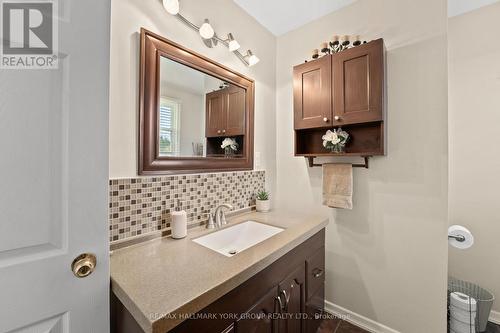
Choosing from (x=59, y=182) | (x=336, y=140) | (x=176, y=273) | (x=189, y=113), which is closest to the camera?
(x=59, y=182)

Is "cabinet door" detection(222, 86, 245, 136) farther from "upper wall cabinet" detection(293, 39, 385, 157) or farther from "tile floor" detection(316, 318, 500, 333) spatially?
"tile floor" detection(316, 318, 500, 333)

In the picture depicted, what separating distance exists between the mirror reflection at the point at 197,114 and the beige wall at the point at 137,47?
0.49ft

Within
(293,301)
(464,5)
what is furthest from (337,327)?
(464,5)

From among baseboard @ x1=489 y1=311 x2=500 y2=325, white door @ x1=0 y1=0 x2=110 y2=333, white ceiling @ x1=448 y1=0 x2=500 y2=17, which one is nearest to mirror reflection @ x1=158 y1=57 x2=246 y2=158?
white door @ x1=0 y1=0 x2=110 y2=333

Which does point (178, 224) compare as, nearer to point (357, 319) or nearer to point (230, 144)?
point (230, 144)

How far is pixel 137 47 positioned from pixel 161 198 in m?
0.81

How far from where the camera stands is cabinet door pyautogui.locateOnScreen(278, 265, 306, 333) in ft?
3.47

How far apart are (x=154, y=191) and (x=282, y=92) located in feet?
4.96

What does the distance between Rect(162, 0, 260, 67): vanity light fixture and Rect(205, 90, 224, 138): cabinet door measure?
34 centimetres

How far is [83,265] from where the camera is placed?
2.12 feet

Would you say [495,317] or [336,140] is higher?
[336,140]

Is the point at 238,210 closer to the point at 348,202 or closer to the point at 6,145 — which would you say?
the point at 348,202

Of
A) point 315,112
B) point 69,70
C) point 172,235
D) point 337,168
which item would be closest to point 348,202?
point 337,168

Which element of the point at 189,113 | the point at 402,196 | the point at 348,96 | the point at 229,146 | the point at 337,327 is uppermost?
the point at 348,96
